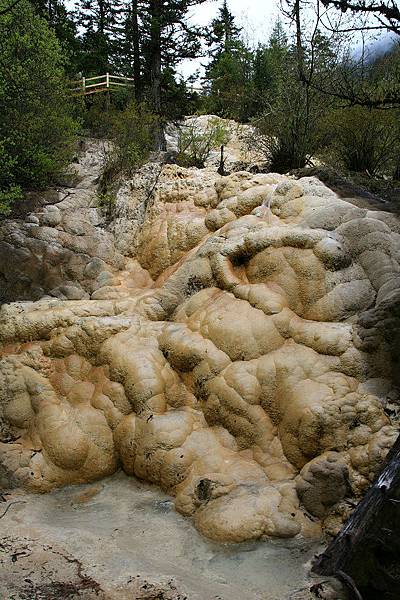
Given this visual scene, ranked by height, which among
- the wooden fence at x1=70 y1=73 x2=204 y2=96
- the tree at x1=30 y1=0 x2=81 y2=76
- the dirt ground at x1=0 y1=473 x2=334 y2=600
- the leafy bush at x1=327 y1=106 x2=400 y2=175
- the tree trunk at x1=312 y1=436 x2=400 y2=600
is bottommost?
the dirt ground at x1=0 y1=473 x2=334 y2=600

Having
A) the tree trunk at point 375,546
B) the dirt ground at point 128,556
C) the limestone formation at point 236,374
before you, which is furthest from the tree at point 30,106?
the tree trunk at point 375,546

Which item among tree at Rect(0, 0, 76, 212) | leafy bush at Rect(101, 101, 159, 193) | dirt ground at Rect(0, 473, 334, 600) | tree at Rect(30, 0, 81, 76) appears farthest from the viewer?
tree at Rect(30, 0, 81, 76)

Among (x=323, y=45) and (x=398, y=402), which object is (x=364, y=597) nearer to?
(x=398, y=402)

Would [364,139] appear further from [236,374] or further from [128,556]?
[128,556]

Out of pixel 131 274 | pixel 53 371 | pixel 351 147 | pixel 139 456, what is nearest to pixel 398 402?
pixel 139 456

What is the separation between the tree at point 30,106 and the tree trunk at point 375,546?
742 cm

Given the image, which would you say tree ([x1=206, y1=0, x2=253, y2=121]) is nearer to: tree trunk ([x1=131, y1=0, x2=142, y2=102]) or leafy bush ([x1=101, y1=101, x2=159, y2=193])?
tree trunk ([x1=131, y1=0, x2=142, y2=102])

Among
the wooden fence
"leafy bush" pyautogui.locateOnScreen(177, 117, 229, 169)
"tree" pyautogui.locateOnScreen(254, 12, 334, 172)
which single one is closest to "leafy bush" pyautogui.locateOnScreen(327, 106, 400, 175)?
"tree" pyautogui.locateOnScreen(254, 12, 334, 172)

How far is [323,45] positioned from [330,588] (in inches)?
385

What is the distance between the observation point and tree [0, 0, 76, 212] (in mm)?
8953

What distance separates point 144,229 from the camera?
317 inches

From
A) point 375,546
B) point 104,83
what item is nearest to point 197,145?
point 104,83

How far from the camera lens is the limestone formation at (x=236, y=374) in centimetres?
457

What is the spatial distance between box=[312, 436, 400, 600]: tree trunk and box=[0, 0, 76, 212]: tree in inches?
292
